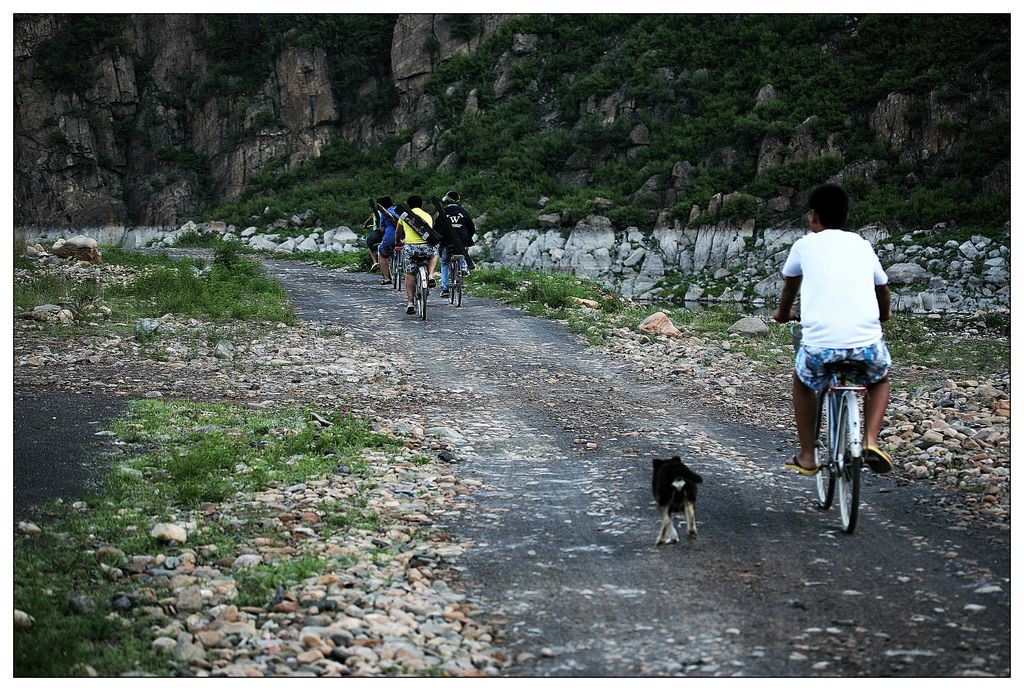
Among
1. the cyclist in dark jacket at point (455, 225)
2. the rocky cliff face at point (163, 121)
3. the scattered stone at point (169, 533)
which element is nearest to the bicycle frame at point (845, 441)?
the scattered stone at point (169, 533)

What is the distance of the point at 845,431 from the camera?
5.54 m

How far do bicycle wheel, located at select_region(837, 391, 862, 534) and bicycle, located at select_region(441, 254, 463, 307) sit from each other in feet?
35.7

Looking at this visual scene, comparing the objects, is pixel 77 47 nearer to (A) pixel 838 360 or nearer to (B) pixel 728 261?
(B) pixel 728 261

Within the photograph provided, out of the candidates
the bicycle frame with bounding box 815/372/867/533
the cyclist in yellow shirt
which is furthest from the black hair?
the cyclist in yellow shirt

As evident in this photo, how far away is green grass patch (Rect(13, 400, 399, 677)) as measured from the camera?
14.3 ft

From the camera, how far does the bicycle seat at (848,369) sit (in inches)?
215

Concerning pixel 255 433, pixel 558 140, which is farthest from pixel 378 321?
pixel 558 140

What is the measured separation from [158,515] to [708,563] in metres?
3.55

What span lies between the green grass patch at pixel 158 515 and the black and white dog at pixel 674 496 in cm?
183

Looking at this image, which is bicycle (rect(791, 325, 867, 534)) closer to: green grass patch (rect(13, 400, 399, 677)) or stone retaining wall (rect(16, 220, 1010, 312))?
green grass patch (rect(13, 400, 399, 677))

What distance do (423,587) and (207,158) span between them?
2060 inches

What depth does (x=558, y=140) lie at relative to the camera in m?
43.3

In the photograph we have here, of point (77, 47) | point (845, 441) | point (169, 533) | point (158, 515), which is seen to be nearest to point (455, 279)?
point (158, 515)

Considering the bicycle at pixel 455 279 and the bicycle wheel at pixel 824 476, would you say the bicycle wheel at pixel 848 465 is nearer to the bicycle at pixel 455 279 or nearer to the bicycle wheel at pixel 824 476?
the bicycle wheel at pixel 824 476
